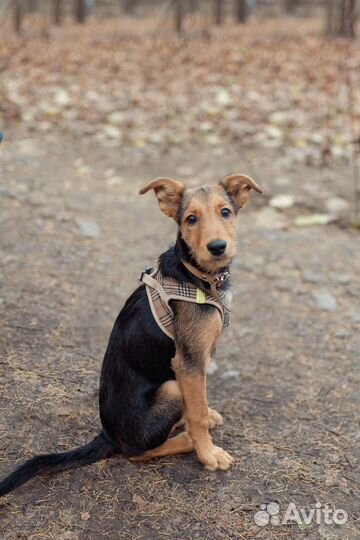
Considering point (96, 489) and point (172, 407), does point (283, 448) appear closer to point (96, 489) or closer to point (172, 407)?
point (172, 407)

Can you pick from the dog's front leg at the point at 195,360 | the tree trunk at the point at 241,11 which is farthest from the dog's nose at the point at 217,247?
the tree trunk at the point at 241,11

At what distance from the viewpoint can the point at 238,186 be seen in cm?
378

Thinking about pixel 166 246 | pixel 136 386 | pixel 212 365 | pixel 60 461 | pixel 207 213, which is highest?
pixel 207 213

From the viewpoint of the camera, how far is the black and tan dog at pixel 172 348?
3.44m

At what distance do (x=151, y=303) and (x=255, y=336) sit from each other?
1.95 m

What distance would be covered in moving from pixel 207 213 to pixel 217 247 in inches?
10.0

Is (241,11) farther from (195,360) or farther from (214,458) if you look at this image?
(214,458)

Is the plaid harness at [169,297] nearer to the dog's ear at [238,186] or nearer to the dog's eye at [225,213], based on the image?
the dog's eye at [225,213]

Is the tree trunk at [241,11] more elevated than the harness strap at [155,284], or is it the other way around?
the tree trunk at [241,11]

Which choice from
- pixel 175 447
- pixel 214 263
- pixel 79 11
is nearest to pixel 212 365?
pixel 175 447

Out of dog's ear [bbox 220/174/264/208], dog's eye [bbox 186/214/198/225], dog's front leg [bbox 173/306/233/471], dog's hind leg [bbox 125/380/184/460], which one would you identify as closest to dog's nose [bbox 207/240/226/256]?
dog's eye [bbox 186/214/198/225]

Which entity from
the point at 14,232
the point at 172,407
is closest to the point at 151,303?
the point at 172,407

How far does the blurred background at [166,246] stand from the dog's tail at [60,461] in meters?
0.10

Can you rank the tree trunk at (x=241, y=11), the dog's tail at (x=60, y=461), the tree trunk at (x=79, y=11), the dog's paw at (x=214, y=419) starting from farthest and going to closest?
the tree trunk at (x=79, y=11) → the tree trunk at (x=241, y=11) → the dog's paw at (x=214, y=419) → the dog's tail at (x=60, y=461)
